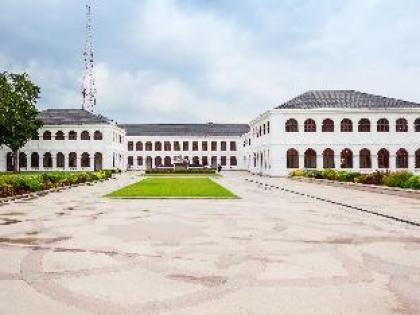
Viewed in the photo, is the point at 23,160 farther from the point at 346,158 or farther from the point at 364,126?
the point at 364,126

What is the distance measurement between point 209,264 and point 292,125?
1708 inches

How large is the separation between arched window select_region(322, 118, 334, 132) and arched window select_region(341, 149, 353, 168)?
→ 271 cm

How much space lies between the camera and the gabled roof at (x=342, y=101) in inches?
→ 1988

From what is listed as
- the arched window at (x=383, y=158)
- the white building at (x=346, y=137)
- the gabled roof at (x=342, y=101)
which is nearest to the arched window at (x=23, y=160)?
the white building at (x=346, y=137)

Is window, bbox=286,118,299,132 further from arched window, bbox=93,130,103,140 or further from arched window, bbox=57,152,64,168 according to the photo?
arched window, bbox=57,152,64,168

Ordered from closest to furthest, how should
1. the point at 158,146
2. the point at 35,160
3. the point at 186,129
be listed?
1. the point at 35,160
2. the point at 158,146
3. the point at 186,129

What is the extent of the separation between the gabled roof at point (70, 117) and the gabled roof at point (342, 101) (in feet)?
100

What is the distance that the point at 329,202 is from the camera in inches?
794

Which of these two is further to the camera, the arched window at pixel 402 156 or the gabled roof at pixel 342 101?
the gabled roof at pixel 342 101

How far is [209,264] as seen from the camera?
809cm

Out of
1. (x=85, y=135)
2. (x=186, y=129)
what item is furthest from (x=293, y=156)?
(x=186, y=129)

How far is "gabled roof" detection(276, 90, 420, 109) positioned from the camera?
50.5 meters

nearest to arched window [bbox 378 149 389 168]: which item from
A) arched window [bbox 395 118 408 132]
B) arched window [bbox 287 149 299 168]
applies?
arched window [bbox 395 118 408 132]

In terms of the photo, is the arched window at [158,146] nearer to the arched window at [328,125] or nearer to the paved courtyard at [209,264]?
the arched window at [328,125]
